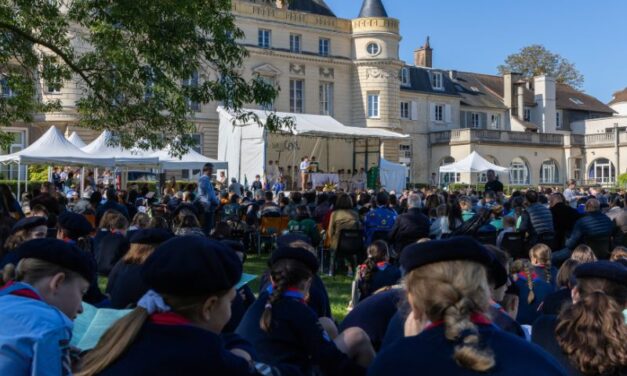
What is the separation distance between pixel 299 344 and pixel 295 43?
41.4m

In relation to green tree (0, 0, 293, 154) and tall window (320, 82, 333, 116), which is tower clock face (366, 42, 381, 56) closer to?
tall window (320, 82, 333, 116)

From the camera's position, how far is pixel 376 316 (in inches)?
178

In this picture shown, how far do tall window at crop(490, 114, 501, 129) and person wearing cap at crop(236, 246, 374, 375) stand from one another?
55.1 m

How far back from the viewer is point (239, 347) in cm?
272

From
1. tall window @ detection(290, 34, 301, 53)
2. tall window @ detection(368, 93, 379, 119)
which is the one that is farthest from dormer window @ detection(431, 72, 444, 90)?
tall window @ detection(290, 34, 301, 53)

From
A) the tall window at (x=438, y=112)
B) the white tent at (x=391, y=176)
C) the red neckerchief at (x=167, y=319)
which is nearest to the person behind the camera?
the red neckerchief at (x=167, y=319)

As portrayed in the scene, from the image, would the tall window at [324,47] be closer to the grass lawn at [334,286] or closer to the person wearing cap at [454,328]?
the grass lawn at [334,286]

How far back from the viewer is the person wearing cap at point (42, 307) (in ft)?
8.41

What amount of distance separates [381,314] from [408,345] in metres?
2.42

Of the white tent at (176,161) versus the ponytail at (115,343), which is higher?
the white tent at (176,161)

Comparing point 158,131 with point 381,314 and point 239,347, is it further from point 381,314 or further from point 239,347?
point 239,347

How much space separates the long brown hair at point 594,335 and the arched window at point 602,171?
55.1 meters

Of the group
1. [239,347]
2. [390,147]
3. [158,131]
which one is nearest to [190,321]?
[239,347]

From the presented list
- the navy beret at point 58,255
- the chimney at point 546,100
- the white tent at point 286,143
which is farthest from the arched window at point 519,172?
the navy beret at point 58,255
